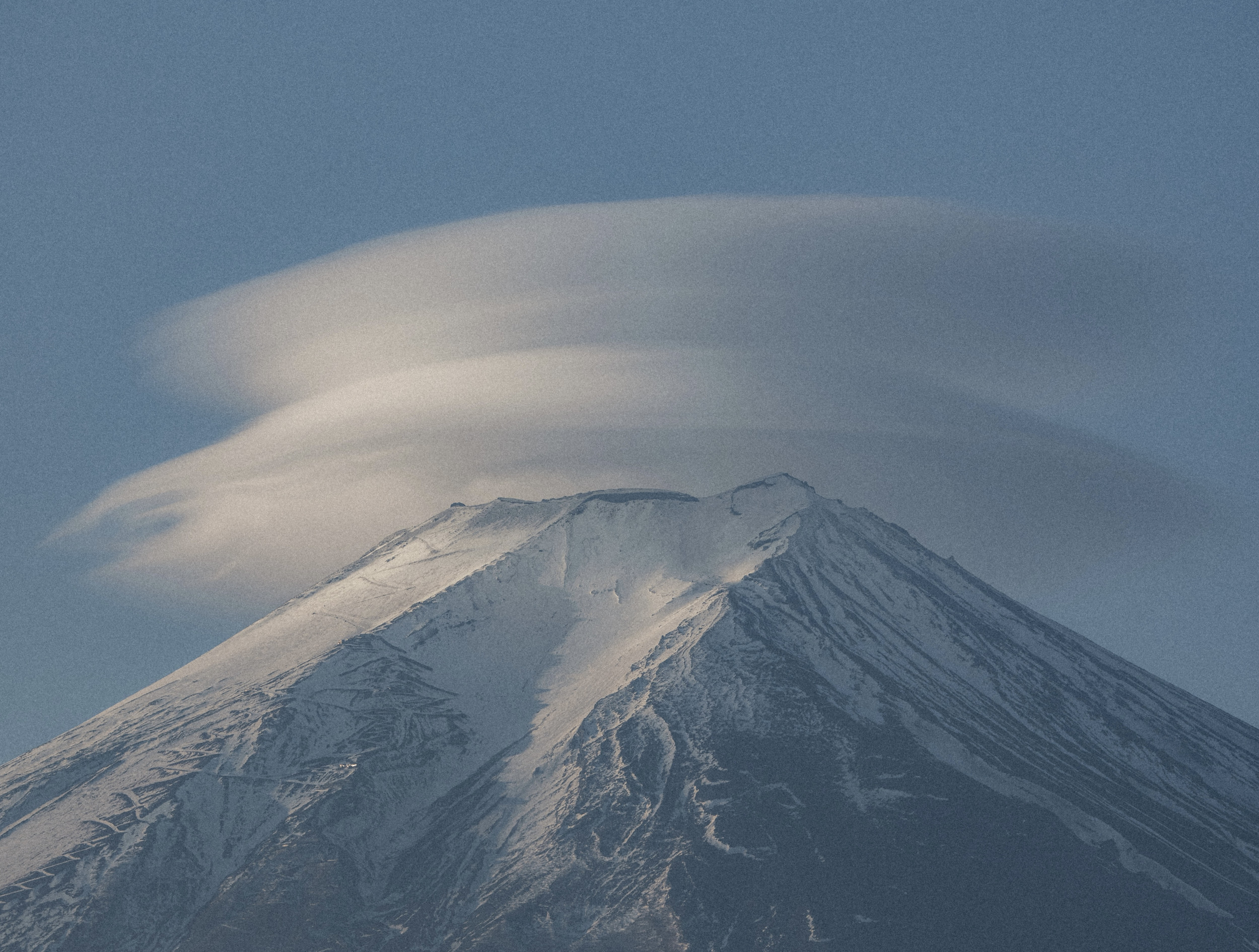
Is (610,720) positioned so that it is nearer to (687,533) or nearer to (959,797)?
(959,797)

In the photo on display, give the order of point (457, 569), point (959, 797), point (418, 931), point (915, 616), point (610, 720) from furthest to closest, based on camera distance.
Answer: point (457, 569), point (915, 616), point (610, 720), point (959, 797), point (418, 931)

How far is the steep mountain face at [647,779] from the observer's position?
4264 inches

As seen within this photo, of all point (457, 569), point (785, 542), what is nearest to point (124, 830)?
point (457, 569)

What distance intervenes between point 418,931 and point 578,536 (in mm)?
76921

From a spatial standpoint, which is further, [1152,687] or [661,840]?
[1152,687]

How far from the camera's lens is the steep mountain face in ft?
355

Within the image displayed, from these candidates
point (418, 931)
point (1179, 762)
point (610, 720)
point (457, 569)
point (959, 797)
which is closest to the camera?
point (418, 931)

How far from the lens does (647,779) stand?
123875 millimetres

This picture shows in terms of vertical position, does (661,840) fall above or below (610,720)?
below

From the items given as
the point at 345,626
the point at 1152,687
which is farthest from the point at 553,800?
the point at 1152,687

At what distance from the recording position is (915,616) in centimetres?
16462

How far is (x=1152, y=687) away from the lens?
7023 inches

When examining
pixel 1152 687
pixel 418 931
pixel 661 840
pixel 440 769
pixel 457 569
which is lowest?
pixel 418 931

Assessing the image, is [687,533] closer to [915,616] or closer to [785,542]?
[785,542]
